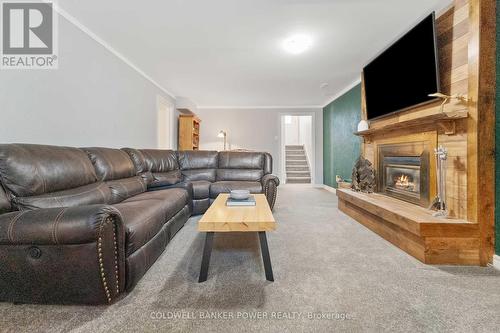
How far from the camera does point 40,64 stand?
2145mm

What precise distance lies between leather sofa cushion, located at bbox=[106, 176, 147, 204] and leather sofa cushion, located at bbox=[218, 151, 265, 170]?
1.50 meters

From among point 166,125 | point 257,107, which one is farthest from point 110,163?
point 257,107

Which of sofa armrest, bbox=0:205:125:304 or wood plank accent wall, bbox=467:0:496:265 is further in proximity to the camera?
wood plank accent wall, bbox=467:0:496:265

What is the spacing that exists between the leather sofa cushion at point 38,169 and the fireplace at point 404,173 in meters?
3.22

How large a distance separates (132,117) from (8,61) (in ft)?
5.83

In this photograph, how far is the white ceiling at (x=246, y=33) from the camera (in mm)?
2160

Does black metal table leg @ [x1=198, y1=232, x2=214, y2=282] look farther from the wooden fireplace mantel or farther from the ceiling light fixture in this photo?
the ceiling light fixture

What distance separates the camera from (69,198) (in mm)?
1605

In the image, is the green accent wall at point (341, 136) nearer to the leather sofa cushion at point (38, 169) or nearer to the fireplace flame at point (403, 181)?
the fireplace flame at point (403, 181)

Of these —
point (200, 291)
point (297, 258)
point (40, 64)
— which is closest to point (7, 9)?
point (40, 64)

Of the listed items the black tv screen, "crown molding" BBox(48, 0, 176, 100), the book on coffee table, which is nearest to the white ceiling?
"crown molding" BBox(48, 0, 176, 100)

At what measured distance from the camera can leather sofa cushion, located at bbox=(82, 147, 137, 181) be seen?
216 centimetres

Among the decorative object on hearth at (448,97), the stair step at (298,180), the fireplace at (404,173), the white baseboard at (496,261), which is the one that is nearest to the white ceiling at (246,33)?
the decorative object on hearth at (448,97)

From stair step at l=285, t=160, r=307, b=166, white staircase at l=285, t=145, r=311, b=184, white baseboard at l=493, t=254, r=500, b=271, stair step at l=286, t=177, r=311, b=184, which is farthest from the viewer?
stair step at l=285, t=160, r=307, b=166
